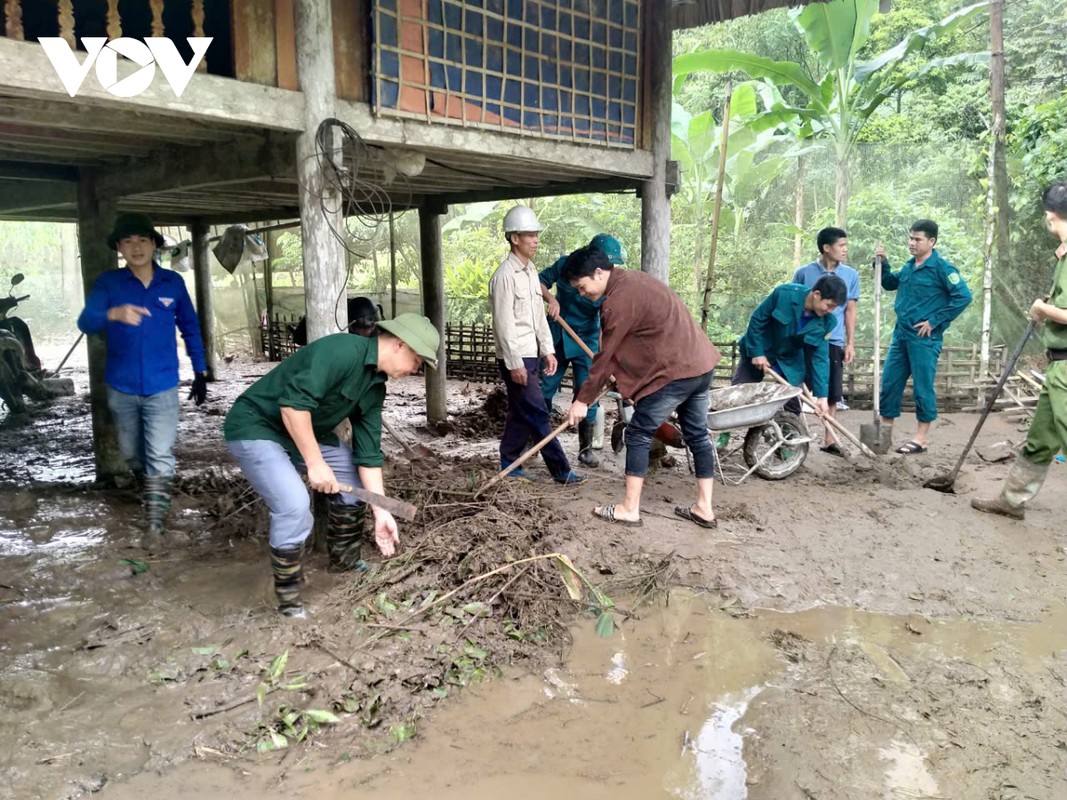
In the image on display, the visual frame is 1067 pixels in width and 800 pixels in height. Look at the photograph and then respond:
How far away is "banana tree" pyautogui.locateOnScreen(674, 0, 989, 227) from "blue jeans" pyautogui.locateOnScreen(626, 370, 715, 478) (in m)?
6.40

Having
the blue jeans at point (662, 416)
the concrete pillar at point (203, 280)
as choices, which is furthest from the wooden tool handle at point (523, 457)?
the concrete pillar at point (203, 280)

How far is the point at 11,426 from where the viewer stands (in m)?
8.95

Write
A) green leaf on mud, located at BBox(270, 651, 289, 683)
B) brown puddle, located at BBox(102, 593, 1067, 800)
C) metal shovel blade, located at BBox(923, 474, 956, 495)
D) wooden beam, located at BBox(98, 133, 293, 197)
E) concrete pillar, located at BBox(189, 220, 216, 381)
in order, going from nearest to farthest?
1. brown puddle, located at BBox(102, 593, 1067, 800)
2. green leaf on mud, located at BBox(270, 651, 289, 683)
3. wooden beam, located at BBox(98, 133, 293, 197)
4. metal shovel blade, located at BBox(923, 474, 956, 495)
5. concrete pillar, located at BBox(189, 220, 216, 381)

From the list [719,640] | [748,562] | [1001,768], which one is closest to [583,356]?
[748,562]

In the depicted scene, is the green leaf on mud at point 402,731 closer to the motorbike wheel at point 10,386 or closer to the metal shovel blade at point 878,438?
the metal shovel blade at point 878,438

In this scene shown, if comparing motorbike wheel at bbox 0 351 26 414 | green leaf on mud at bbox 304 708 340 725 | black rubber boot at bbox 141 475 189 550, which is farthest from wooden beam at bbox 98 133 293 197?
motorbike wheel at bbox 0 351 26 414

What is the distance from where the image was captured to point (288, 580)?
12.2 ft

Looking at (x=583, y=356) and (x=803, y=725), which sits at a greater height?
(x=583, y=356)

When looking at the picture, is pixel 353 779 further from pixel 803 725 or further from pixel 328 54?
pixel 328 54

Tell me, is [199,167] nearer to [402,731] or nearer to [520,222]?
[520,222]

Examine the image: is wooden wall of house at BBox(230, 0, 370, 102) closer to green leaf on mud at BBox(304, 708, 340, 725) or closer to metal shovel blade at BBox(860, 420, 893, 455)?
green leaf on mud at BBox(304, 708, 340, 725)

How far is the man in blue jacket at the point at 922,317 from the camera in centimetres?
657

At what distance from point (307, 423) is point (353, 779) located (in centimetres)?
142

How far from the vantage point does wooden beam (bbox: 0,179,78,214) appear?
6.62 m
